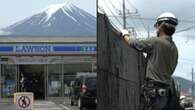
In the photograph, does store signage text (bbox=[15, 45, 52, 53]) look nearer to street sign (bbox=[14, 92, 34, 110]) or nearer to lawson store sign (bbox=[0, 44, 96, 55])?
lawson store sign (bbox=[0, 44, 96, 55])

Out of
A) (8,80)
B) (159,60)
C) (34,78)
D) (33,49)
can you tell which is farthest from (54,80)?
(159,60)

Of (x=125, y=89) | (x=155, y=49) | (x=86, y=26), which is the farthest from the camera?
(x=86, y=26)

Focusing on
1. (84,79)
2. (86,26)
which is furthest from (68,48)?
(84,79)

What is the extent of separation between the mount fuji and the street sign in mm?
32028

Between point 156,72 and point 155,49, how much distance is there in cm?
27

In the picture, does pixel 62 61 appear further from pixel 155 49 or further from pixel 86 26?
pixel 155 49

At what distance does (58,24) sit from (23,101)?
120 feet

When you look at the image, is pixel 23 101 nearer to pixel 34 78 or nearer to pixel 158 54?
pixel 158 54

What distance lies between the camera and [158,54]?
→ 23.5ft

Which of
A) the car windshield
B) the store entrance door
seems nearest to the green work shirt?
the car windshield

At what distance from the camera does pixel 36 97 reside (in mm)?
43250

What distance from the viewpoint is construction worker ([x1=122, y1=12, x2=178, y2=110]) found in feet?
23.4

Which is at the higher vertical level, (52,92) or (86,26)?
(86,26)

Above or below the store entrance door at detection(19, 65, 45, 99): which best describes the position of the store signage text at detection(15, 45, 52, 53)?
above
